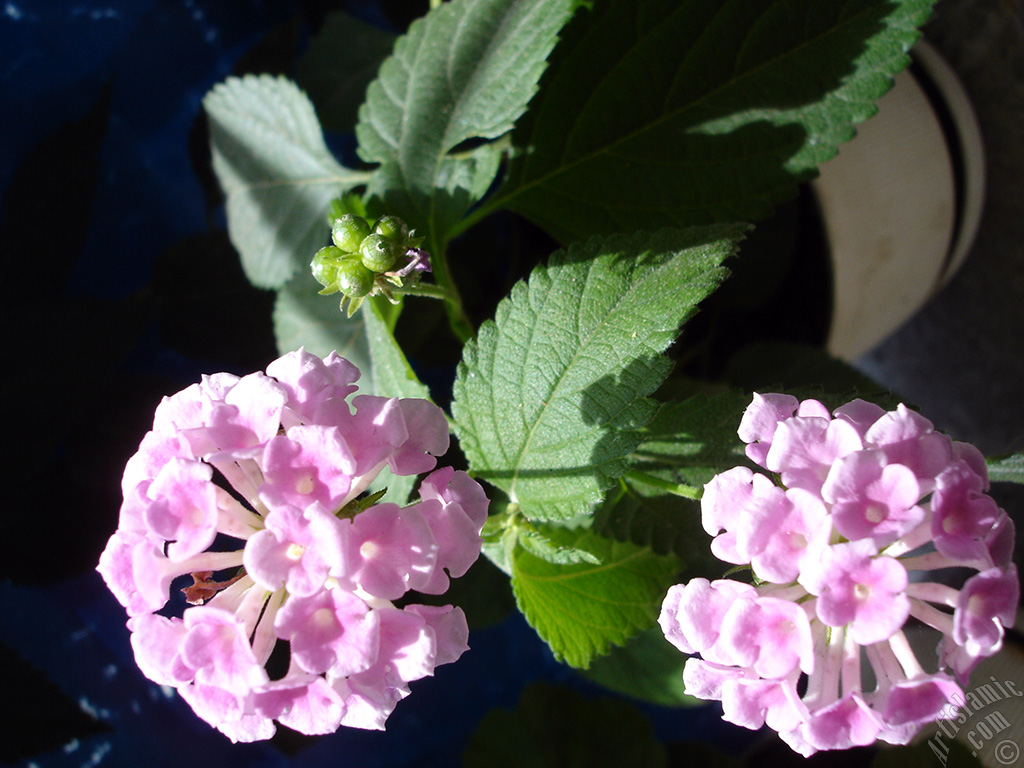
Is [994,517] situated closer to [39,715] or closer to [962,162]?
[962,162]

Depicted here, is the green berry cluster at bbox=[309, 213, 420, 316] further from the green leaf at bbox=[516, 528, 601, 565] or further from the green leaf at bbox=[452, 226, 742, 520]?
the green leaf at bbox=[516, 528, 601, 565]

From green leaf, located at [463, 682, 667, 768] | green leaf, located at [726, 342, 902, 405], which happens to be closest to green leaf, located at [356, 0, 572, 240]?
green leaf, located at [726, 342, 902, 405]

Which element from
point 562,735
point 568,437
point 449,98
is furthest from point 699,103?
point 562,735

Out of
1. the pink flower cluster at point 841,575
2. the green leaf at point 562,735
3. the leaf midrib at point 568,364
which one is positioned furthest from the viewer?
the green leaf at point 562,735

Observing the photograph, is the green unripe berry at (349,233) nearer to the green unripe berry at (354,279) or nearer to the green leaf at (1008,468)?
the green unripe berry at (354,279)

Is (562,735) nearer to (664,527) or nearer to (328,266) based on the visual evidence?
(664,527)

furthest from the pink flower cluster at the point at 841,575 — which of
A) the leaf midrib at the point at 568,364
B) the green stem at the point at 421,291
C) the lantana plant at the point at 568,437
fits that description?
the green stem at the point at 421,291
